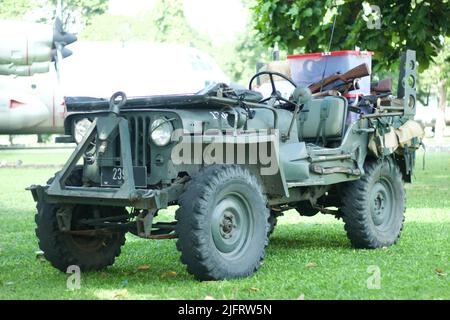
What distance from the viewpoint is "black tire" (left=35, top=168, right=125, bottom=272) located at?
7.72 meters

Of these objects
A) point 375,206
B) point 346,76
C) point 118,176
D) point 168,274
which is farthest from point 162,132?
point 346,76

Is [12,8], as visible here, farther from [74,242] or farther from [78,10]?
[74,242]

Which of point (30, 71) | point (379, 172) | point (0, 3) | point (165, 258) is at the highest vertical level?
point (0, 3)

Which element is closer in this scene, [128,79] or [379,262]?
[379,262]

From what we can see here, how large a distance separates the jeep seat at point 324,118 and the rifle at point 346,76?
643mm

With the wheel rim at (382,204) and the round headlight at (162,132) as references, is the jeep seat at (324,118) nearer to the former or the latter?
the wheel rim at (382,204)

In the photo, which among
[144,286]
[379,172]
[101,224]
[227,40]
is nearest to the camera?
[144,286]

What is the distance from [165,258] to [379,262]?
6.90 feet

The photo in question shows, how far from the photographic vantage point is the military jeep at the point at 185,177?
710 cm

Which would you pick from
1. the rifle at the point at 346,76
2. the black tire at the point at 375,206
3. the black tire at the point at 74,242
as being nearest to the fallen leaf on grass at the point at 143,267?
the black tire at the point at 74,242
